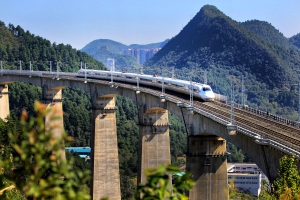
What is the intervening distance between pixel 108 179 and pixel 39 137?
35.7 meters

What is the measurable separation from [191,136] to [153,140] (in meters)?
8.22

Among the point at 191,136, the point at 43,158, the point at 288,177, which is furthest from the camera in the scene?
the point at 191,136

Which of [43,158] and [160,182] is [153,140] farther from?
[43,158]

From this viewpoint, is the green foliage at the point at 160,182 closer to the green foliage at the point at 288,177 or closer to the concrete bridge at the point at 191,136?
the concrete bridge at the point at 191,136

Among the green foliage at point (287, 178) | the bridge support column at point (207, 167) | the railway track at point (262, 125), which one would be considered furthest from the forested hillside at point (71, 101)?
the green foliage at point (287, 178)

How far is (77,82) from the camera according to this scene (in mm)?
48938

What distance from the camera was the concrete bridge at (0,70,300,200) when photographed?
784 inches

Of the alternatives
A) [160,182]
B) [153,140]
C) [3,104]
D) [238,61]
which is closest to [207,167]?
[153,140]

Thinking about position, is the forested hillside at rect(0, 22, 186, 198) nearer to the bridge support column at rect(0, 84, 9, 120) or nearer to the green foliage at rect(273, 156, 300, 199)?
the bridge support column at rect(0, 84, 9, 120)

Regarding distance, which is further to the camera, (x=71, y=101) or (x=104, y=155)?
(x=71, y=101)

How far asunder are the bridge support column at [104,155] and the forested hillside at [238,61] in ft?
157

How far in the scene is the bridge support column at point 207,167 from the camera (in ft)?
84.8

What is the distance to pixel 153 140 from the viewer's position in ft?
116

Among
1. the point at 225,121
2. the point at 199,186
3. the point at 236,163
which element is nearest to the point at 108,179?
the point at 199,186
